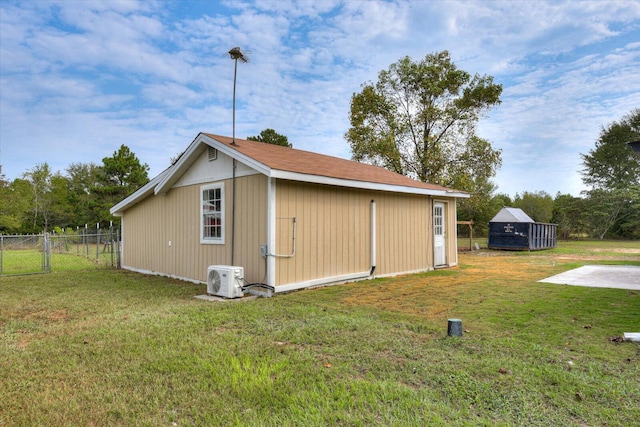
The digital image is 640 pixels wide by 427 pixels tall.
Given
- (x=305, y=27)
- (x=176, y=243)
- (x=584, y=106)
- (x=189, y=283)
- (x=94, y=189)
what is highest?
(x=305, y=27)

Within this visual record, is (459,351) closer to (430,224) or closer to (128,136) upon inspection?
(430,224)

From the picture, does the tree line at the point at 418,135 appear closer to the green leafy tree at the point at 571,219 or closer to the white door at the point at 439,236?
the white door at the point at 439,236

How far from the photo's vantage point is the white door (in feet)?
36.1

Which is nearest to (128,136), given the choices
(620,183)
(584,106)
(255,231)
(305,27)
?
(305,27)

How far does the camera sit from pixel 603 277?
8484 mm

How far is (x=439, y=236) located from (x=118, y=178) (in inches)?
805

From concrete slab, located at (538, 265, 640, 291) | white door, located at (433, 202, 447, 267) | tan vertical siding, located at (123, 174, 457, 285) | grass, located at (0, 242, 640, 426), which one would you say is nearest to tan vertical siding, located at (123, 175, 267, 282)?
tan vertical siding, located at (123, 174, 457, 285)

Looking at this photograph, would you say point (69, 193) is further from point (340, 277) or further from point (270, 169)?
point (270, 169)

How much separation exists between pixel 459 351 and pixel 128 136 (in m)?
23.5

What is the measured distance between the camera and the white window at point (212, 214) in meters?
7.82

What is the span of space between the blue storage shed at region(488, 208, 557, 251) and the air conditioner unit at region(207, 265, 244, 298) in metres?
16.4

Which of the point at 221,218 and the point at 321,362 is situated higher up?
the point at 221,218

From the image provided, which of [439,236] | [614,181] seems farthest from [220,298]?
[614,181]

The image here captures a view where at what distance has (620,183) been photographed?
32.1 meters
